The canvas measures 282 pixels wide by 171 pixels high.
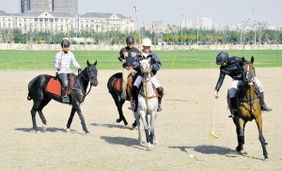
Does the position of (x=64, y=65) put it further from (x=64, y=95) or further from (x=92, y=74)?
(x=92, y=74)

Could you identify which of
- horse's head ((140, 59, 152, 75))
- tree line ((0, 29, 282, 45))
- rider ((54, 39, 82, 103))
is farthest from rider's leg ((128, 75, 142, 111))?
tree line ((0, 29, 282, 45))

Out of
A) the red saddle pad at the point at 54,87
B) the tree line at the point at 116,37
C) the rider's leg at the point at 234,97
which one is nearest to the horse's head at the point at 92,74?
the red saddle pad at the point at 54,87

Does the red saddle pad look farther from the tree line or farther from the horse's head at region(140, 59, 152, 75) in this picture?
the tree line

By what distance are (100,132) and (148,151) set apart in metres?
2.88

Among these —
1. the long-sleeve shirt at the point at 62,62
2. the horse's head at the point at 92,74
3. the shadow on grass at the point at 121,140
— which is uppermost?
the long-sleeve shirt at the point at 62,62

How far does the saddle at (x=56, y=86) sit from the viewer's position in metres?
13.6

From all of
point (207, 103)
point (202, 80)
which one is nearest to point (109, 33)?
point (202, 80)

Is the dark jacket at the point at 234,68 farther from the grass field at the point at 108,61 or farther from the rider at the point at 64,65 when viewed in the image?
the grass field at the point at 108,61

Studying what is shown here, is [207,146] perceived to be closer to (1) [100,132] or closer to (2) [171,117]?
(1) [100,132]

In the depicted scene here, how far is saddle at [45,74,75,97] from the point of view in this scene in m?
13.6

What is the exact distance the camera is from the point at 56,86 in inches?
544

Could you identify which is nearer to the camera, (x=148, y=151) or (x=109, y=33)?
(x=148, y=151)

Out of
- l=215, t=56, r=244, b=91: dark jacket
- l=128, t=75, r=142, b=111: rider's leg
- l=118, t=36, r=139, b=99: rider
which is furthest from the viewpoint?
l=118, t=36, r=139, b=99: rider

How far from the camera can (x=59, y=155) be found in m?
11.0
